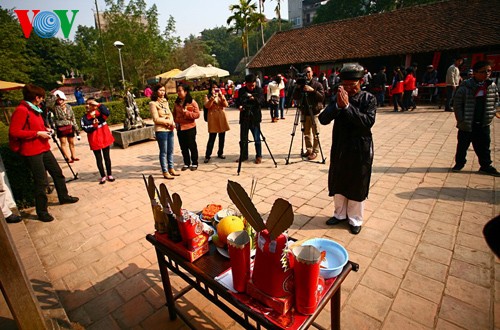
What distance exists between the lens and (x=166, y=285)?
2.23 m

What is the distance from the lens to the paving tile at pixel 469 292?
230cm

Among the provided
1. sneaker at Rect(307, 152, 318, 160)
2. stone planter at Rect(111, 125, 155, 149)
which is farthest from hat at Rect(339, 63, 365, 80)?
stone planter at Rect(111, 125, 155, 149)

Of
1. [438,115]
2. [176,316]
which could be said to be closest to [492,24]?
[438,115]

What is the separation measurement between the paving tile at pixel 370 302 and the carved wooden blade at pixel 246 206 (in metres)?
1.65

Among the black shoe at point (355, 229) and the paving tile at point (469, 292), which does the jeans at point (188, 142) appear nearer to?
the black shoe at point (355, 229)

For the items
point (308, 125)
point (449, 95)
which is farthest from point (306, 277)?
point (449, 95)

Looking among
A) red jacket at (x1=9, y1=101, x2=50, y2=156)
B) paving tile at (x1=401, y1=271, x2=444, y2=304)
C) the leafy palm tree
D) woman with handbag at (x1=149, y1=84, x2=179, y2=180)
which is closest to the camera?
paving tile at (x1=401, y1=271, x2=444, y2=304)

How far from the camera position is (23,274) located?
172cm

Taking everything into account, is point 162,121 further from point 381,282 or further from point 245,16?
point 245,16

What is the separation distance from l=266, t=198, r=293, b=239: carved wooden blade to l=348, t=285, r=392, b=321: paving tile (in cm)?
168

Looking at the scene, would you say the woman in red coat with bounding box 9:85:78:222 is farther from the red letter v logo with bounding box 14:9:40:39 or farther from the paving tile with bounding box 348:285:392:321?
the paving tile with bounding box 348:285:392:321

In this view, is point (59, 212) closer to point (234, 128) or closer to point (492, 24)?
point (234, 128)

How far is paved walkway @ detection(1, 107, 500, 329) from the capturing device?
2.34 m

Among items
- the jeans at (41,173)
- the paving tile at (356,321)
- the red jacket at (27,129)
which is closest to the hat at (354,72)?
the paving tile at (356,321)
